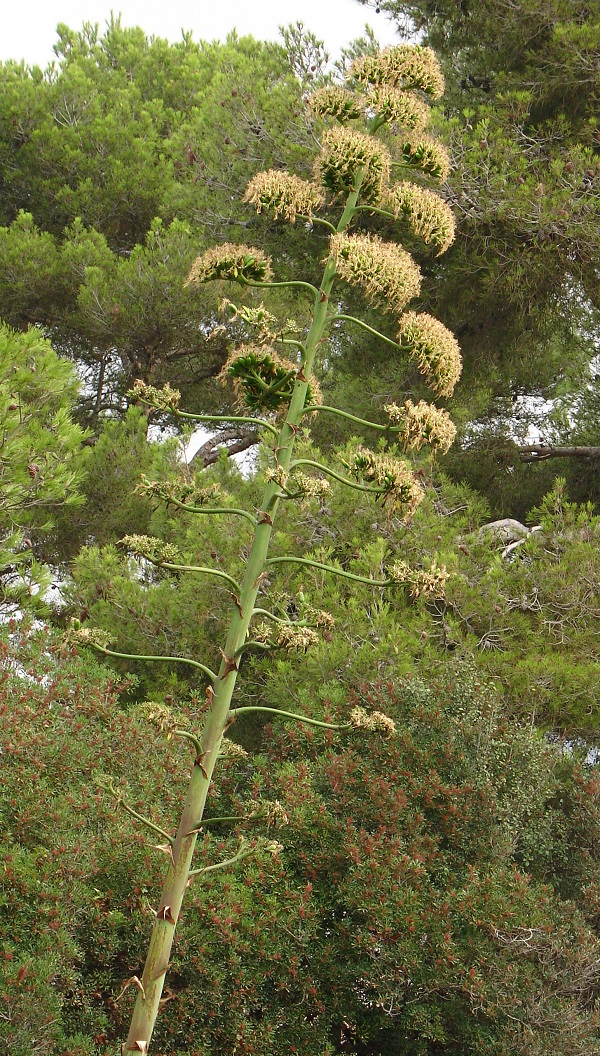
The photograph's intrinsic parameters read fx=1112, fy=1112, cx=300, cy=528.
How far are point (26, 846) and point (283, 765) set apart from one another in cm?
167

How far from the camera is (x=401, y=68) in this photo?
3.85 meters

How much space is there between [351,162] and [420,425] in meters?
0.94

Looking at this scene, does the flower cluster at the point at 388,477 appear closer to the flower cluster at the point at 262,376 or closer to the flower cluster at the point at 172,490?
the flower cluster at the point at 262,376

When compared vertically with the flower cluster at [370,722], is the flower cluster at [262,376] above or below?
above

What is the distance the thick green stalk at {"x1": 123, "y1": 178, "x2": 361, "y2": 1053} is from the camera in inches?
121

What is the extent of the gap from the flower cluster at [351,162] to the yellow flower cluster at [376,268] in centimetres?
20

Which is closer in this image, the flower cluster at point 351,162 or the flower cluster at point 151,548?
the flower cluster at point 151,548

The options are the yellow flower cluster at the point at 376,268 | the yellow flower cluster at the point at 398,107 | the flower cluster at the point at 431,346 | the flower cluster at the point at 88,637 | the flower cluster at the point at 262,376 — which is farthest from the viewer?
the yellow flower cluster at the point at 398,107

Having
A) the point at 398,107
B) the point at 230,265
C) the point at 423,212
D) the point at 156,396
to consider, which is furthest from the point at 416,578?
the point at 398,107

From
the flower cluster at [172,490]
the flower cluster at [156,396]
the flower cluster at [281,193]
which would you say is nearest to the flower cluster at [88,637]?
the flower cluster at [172,490]

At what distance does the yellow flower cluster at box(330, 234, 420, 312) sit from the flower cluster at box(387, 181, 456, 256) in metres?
0.16

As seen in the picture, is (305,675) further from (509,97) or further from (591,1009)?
(509,97)

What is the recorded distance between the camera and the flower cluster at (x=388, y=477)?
11.4 ft

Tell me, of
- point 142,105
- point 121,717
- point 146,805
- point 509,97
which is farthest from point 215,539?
point 142,105
